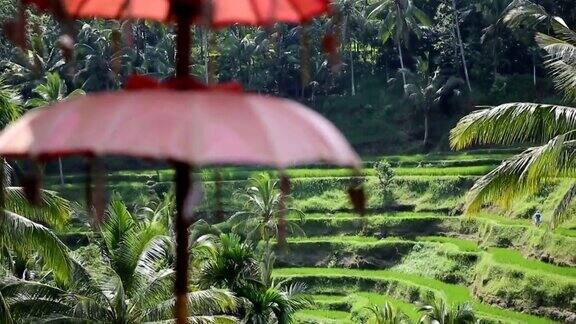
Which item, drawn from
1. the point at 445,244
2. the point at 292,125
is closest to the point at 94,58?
the point at 445,244

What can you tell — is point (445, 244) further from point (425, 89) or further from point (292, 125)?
point (292, 125)

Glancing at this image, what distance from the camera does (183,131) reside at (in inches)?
32.7

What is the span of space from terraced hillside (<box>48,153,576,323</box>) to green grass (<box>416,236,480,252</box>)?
0.03 metres

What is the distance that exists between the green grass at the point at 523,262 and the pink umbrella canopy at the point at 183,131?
18.6m

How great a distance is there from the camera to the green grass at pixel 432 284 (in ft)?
60.4

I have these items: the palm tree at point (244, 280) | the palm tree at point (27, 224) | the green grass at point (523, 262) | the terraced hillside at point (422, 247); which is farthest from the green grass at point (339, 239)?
the palm tree at point (27, 224)

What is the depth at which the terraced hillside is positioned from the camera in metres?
19.2

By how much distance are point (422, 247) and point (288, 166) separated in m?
23.9

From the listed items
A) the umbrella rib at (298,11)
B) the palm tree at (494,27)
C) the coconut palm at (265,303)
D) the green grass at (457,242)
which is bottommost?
the green grass at (457,242)

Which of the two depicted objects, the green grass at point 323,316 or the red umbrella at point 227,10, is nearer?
the red umbrella at point 227,10

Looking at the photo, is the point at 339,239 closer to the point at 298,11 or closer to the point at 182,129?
the point at 298,11

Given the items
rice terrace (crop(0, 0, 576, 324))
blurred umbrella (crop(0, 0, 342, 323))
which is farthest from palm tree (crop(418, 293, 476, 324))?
blurred umbrella (crop(0, 0, 342, 323))

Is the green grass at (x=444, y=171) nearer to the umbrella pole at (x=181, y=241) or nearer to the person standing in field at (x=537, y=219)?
the person standing in field at (x=537, y=219)

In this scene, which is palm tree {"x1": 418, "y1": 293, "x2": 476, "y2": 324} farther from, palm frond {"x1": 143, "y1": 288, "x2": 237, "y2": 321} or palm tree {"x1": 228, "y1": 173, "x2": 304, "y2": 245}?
palm tree {"x1": 228, "y1": 173, "x2": 304, "y2": 245}
